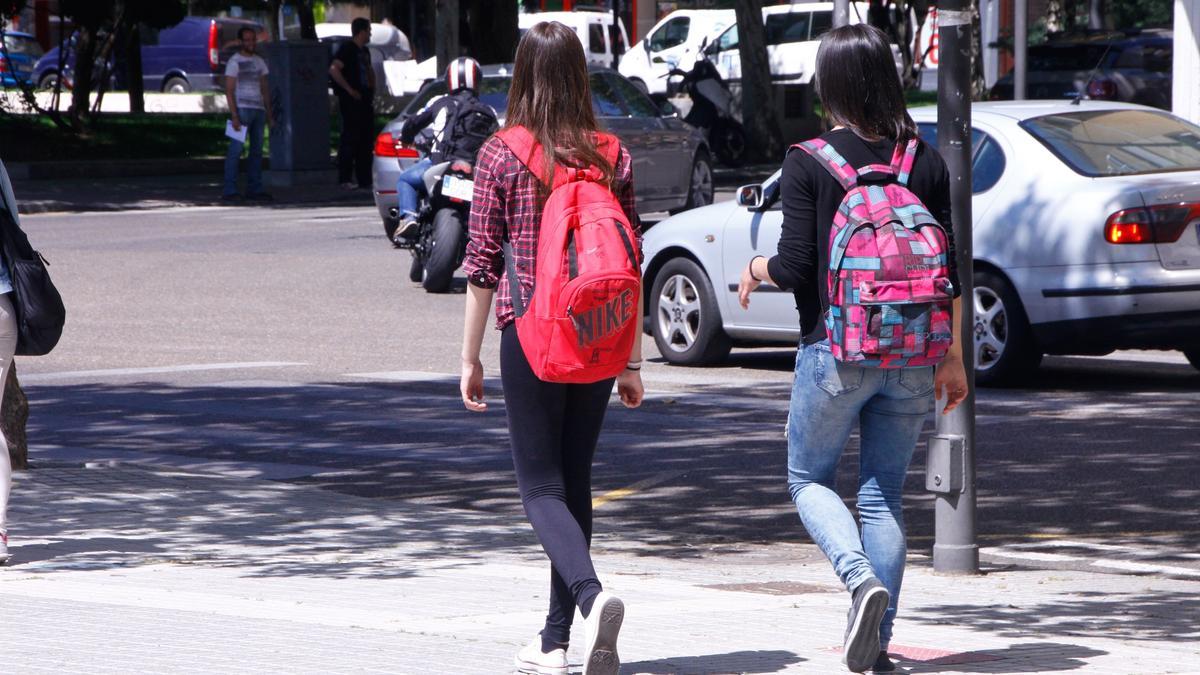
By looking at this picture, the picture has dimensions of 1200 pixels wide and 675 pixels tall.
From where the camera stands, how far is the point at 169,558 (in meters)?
7.23

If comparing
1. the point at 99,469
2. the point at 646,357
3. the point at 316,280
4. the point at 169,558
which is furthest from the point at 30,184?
the point at 169,558

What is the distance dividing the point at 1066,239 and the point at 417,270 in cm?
757

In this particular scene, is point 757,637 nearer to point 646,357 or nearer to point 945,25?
point 945,25

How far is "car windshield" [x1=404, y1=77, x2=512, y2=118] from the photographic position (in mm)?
19953

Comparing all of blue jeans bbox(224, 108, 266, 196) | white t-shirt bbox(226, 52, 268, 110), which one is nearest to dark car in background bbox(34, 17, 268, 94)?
blue jeans bbox(224, 108, 266, 196)

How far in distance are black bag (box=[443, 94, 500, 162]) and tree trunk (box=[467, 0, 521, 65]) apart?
15148 mm

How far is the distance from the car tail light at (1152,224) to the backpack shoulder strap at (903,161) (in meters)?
Result: 6.10

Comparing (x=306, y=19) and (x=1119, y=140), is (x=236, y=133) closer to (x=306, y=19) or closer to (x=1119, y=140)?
(x=306, y=19)

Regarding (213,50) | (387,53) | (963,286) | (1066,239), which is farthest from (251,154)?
(213,50)

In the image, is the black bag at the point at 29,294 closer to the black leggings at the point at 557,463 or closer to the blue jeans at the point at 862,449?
the black leggings at the point at 557,463

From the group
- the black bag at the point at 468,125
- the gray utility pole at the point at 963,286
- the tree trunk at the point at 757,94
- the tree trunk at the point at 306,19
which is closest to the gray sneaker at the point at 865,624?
the gray utility pole at the point at 963,286

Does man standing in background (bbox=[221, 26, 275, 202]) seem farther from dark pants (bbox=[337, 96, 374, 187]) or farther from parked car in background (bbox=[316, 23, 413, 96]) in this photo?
parked car in background (bbox=[316, 23, 413, 96])

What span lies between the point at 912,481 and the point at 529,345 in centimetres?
432

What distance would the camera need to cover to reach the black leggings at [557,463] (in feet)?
16.8
